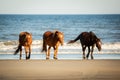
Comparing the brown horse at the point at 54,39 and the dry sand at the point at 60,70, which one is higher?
the brown horse at the point at 54,39

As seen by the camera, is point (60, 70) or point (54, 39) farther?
point (54, 39)

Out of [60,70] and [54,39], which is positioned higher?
[54,39]

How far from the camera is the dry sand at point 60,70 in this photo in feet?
14.0

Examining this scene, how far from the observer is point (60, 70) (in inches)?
186

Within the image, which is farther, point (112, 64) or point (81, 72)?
point (112, 64)

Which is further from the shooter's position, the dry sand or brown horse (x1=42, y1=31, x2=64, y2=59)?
brown horse (x1=42, y1=31, x2=64, y2=59)

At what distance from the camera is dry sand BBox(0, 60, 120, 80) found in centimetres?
425

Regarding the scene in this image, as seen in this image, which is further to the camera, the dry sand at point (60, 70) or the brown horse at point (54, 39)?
the brown horse at point (54, 39)

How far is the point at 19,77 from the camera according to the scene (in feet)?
13.9

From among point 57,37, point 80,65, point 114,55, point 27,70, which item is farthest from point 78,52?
point 27,70

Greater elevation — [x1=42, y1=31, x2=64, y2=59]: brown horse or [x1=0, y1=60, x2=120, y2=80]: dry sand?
[x1=42, y1=31, x2=64, y2=59]: brown horse
